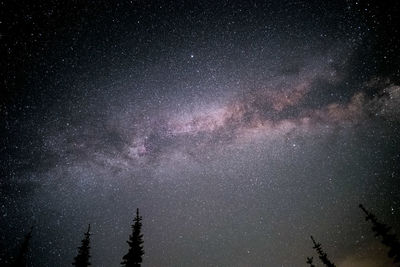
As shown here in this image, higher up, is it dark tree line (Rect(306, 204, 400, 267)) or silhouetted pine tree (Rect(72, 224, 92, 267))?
silhouetted pine tree (Rect(72, 224, 92, 267))

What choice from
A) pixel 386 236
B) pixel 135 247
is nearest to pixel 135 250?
pixel 135 247

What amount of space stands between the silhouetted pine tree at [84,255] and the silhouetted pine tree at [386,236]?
22601 mm

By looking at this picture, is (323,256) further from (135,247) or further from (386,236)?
(135,247)

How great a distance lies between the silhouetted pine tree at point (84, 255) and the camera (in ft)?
58.0

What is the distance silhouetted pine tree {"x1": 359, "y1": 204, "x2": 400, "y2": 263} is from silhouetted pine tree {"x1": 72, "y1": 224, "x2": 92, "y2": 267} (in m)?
22.6

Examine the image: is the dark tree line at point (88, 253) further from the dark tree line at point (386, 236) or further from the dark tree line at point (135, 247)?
the dark tree line at point (386, 236)

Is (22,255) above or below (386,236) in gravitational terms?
above

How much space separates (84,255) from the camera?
18.1m

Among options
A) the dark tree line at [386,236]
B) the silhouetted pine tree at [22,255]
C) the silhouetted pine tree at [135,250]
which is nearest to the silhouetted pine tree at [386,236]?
the dark tree line at [386,236]

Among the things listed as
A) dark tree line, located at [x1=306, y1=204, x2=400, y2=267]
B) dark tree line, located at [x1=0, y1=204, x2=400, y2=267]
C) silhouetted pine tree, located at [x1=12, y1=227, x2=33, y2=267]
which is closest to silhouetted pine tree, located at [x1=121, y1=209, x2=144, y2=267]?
dark tree line, located at [x1=0, y1=204, x2=400, y2=267]

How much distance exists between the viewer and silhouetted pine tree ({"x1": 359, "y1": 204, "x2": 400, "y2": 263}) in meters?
18.6

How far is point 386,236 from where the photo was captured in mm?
19297

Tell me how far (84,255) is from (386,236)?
2392cm

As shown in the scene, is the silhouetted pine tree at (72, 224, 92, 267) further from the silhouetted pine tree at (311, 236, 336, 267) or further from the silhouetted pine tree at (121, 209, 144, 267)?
the silhouetted pine tree at (311, 236, 336, 267)
